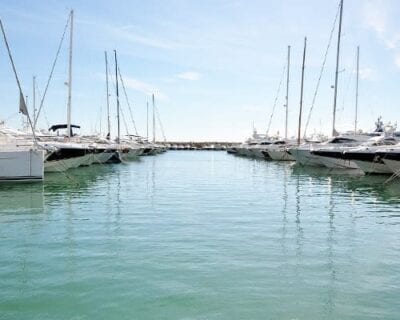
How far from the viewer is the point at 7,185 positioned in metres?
23.9

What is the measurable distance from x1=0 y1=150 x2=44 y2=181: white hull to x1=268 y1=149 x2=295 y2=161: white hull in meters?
36.4

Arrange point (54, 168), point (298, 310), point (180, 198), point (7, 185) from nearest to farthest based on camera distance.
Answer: point (298, 310), point (180, 198), point (7, 185), point (54, 168)

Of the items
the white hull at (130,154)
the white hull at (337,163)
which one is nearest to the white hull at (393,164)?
the white hull at (337,163)

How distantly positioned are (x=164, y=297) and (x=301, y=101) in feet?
155

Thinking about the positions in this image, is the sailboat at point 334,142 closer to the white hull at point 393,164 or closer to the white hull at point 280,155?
the white hull at point 393,164

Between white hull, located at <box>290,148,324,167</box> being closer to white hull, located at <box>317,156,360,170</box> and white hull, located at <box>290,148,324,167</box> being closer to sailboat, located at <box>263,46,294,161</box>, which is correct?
white hull, located at <box>317,156,360,170</box>

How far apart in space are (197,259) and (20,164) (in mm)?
18049

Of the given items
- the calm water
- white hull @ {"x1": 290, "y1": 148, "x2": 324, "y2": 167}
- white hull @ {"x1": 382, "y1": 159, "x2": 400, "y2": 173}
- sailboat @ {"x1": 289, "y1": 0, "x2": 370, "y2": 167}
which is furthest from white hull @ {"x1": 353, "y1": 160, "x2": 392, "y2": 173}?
the calm water

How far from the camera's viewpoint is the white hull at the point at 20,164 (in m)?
24.8

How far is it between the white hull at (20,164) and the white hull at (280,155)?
36.4 meters

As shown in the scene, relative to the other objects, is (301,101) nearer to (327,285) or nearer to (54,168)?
(54,168)

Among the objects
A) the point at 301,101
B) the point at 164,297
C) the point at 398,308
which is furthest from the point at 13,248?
the point at 301,101

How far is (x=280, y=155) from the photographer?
58438 mm

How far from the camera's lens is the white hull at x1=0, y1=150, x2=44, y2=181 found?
24.8 m
